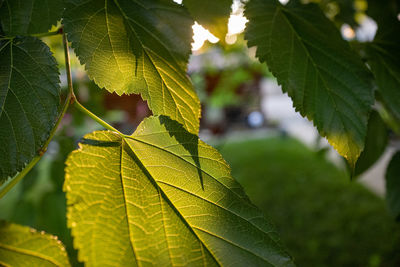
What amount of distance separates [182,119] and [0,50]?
19 cm

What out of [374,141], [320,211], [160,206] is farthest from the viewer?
[320,211]

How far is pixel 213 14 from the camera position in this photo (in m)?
0.38

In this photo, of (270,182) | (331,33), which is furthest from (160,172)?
(270,182)

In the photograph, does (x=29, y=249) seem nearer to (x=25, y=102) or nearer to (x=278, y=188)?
(x=25, y=102)

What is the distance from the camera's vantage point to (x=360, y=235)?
2182 mm

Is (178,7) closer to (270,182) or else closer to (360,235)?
(360,235)

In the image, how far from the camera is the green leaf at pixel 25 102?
0.29 meters

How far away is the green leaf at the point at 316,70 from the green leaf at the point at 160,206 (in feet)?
0.41

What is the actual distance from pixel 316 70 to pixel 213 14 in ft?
0.44

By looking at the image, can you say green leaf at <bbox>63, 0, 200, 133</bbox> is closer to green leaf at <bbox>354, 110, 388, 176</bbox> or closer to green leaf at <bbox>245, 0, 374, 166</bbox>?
green leaf at <bbox>245, 0, 374, 166</bbox>

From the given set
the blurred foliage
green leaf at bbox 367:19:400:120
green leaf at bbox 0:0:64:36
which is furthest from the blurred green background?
green leaf at bbox 0:0:64:36

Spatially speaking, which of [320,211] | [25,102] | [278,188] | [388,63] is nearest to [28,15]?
[25,102]

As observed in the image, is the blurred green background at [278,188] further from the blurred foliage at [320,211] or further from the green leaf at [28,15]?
the green leaf at [28,15]

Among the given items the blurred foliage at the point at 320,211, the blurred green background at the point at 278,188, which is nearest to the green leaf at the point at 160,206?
the blurred green background at the point at 278,188
